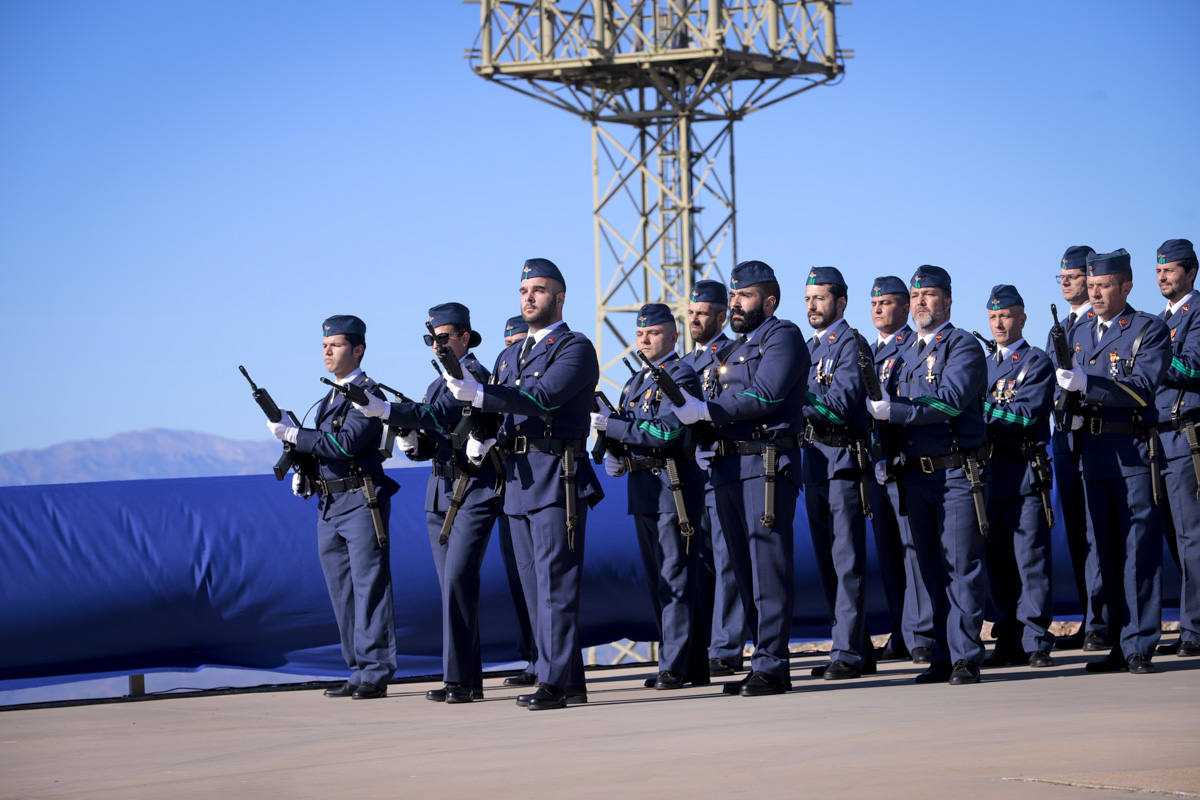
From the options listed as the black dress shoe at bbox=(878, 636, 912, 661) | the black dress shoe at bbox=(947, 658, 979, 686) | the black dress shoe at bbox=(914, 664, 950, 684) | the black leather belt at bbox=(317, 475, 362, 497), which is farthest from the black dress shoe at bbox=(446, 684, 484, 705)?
the black dress shoe at bbox=(878, 636, 912, 661)

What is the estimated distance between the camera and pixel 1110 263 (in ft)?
30.2

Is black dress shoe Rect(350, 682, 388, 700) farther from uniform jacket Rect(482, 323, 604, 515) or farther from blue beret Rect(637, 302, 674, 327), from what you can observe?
blue beret Rect(637, 302, 674, 327)

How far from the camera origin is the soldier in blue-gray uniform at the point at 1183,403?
29.9 feet

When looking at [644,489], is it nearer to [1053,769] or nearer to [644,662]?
[644,662]

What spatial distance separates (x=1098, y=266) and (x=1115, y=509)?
1323 mm

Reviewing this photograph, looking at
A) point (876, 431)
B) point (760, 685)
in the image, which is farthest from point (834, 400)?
point (760, 685)

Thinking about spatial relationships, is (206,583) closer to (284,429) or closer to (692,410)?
(284,429)

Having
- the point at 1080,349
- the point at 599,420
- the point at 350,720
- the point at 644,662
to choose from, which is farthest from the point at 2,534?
the point at 1080,349

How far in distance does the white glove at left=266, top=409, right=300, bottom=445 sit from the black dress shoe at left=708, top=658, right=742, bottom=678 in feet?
9.09

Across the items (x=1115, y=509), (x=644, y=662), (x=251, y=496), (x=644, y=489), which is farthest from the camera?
(x=644, y=662)

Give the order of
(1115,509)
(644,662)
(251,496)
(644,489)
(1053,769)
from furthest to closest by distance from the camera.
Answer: (644,662)
(251,496)
(644,489)
(1115,509)
(1053,769)

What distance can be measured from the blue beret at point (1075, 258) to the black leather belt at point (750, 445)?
261cm

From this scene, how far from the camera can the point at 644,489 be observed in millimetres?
9641

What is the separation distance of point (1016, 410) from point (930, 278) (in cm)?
110
